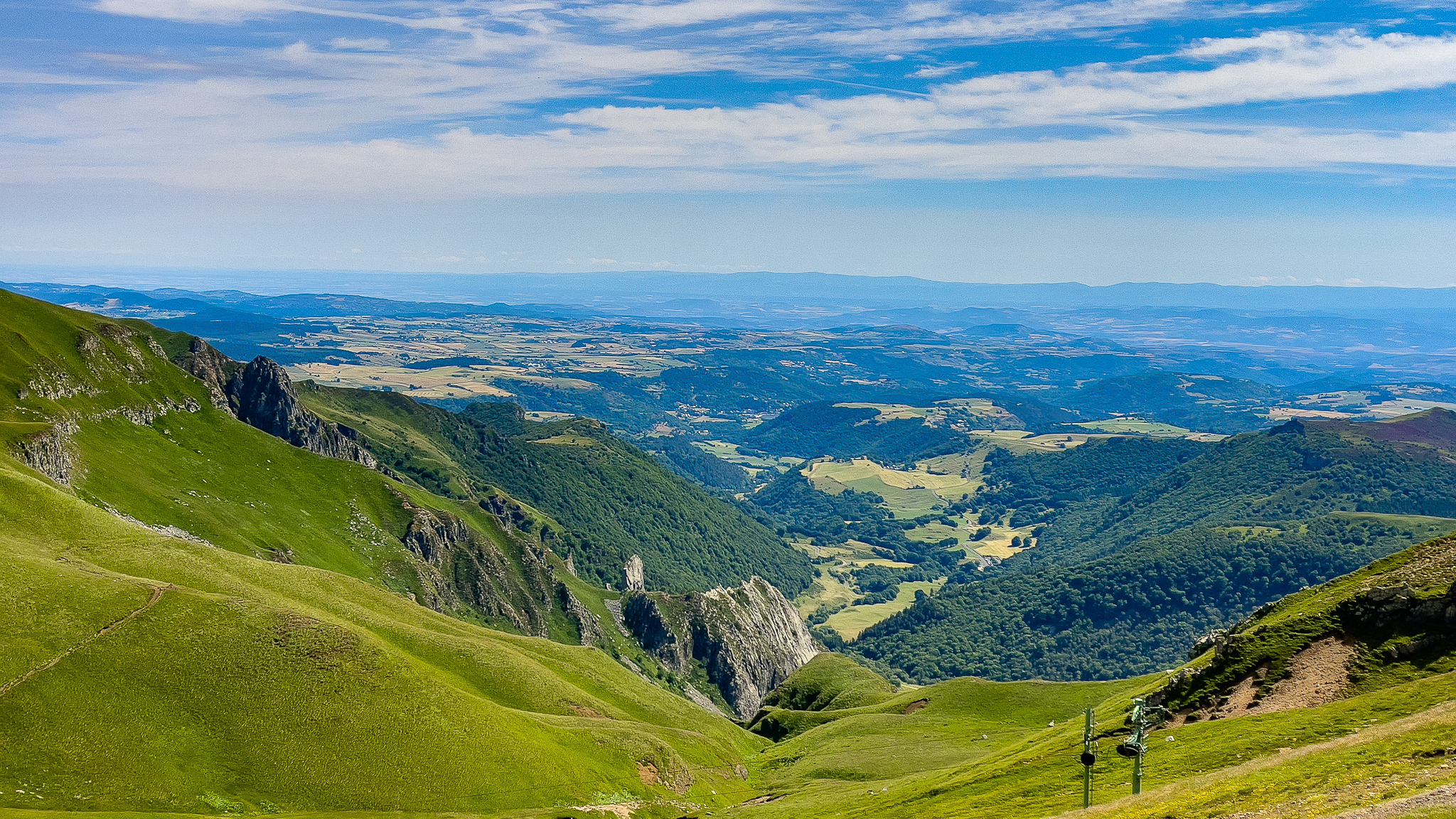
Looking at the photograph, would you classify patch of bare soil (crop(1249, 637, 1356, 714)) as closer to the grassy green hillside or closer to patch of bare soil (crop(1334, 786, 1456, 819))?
the grassy green hillside

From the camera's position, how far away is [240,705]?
95688 mm

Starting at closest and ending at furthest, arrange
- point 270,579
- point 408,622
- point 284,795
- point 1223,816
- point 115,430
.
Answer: point 1223,816, point 284,795, point 270,579, point 408,622, point 115,430

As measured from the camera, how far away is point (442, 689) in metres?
108

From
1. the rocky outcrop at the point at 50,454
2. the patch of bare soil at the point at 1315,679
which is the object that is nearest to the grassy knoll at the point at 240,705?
the rocky outcrop at the point at 50,454

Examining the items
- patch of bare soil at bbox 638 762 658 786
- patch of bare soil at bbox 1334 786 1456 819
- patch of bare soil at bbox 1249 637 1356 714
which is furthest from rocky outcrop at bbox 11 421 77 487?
patch of bare soil at bbox 1334 786 1456 819

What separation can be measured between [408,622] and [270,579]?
22.6m

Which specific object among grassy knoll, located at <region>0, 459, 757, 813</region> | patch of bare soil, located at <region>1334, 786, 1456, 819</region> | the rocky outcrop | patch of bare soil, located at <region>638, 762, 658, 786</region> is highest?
the rocky outcrop

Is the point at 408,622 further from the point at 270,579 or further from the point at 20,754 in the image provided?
the point at 20,754

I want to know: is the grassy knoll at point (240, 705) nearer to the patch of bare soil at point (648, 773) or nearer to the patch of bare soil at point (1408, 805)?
the patch of bare soil at point (648, 773)

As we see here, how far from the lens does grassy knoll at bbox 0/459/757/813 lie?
86438 millimetres

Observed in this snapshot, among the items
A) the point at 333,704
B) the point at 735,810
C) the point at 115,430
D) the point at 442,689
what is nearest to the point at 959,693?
the point at 735,810

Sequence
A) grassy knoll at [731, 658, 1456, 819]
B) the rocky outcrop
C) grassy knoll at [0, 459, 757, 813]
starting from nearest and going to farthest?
grassy knoll at [731, 658, 1456, 819] < grassy knoll at [0, 459, 757, 813] < the rocky outcrop

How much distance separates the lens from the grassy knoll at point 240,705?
3403 inches

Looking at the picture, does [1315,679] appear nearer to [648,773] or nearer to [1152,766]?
[1152,766]
